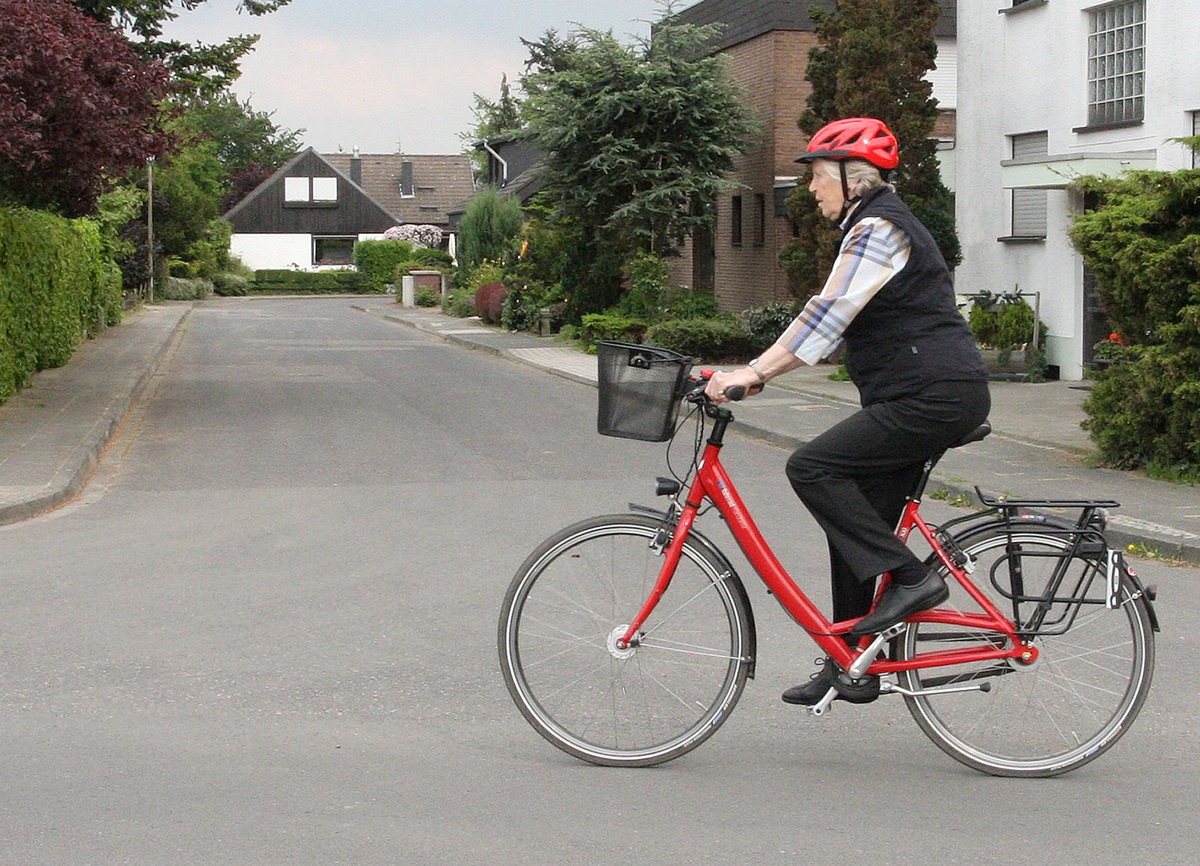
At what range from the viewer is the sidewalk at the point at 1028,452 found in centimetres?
961

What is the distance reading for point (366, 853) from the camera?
4137 millimetres

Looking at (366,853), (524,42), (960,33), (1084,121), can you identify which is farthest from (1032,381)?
(524,42)

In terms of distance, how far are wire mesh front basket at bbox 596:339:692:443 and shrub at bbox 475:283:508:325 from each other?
34.3m

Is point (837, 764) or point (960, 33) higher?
point (960, 33)

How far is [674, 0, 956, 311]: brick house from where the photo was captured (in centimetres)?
2878

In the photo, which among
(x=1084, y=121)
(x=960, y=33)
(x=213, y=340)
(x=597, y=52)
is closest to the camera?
(x=1084, y=121)

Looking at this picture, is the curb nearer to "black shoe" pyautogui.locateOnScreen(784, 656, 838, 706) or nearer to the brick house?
"black shoe" pyautogui.locateOnScreen(784, 656, 838, 706)

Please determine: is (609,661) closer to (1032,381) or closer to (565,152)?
(1032,381)

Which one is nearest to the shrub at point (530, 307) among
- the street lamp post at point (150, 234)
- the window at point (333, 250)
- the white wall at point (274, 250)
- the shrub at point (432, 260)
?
the shrub at point (432, 260)

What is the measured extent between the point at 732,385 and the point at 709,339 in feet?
70.2

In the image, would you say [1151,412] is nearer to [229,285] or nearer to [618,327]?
[618,327]

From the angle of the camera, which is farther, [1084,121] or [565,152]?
[565,152]

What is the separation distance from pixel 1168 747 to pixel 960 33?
2034 centimetres

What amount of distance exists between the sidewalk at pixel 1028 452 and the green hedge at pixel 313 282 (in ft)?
176
